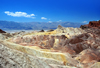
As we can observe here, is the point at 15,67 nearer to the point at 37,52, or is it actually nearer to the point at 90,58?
the point at 37,52

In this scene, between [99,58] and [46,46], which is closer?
[99,58]

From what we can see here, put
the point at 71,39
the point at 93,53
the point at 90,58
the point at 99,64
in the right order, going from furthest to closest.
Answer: the point at 71,39 → the point at 93,53 → the point at 90,58 → the point at 99,64

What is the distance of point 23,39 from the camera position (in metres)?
10.2

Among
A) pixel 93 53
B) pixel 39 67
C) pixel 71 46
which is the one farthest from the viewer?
pixel 71 46

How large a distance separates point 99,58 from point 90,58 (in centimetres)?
70

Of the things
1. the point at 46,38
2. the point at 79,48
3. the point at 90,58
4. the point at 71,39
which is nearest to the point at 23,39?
the point at 46,38

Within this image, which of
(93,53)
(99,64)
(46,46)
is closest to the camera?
(99,64)

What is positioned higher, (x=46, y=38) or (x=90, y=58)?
(x=46, y=38)

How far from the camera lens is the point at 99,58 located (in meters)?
7.03

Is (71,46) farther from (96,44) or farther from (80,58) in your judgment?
(96,44)

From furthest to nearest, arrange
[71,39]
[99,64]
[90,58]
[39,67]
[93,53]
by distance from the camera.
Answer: [71,39], [93,53], [90,58], [99,64], [39,67]

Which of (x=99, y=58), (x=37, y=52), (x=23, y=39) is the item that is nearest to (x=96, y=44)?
(x=99, y=58)

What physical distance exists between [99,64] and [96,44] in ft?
15.2

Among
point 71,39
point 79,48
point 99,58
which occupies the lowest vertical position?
point 99,58
